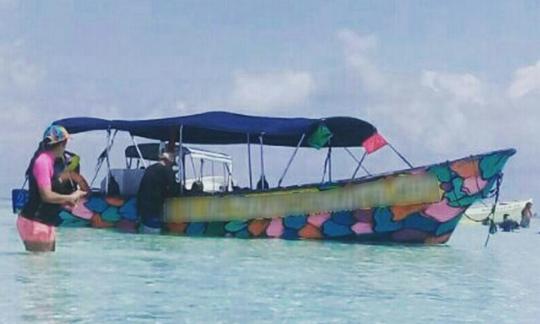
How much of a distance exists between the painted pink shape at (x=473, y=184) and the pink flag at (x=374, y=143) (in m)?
1.49

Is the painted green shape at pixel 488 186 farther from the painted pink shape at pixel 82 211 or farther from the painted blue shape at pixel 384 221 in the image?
the painted pink shape at pixel 82 211

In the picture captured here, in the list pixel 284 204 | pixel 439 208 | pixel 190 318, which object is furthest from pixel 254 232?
pixel 190 318

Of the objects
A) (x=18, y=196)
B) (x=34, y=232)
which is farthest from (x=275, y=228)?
(x=18, y=196)

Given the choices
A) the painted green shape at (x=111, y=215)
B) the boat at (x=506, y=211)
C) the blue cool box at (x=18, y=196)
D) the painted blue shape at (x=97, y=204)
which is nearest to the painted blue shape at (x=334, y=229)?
the painted green shape at (x=111, y=215)

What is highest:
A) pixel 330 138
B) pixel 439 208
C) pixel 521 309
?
pixel 330 138

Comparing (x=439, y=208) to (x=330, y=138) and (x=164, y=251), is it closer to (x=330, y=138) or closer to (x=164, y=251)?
(x=330, y=138)

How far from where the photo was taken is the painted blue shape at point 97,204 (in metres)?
15.3

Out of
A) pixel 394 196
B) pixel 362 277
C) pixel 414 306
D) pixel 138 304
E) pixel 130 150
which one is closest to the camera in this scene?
pixel 138 304

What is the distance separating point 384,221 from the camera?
13.4 m

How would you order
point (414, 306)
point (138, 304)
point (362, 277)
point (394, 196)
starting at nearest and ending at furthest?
point (138, 304), point (414, 306), point (362, 277), point (394, 196)

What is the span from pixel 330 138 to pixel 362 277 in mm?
6586

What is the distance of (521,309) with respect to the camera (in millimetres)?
6805

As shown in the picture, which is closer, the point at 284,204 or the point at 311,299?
the point at 311,299

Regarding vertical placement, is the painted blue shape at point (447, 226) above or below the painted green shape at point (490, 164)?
below
